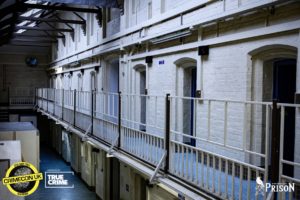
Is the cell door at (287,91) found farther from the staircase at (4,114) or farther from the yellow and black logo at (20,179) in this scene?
the staircase at (4,114)

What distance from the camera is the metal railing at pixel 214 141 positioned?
3.56 meters

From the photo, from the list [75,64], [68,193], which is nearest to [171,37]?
Answer: [68,193]

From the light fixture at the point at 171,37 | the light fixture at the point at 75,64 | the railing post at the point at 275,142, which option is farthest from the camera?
the light fixture at the point at 75,64

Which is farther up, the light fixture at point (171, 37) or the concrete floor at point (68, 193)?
the light fixture at point (171, 37)

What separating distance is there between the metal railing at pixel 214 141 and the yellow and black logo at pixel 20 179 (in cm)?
213

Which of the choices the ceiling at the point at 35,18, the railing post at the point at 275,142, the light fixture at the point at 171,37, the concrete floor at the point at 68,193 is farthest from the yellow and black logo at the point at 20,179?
the concrete floor at the point at 68,193

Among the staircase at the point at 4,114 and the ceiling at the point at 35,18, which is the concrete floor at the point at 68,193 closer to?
the ceiling at the point at 35,18

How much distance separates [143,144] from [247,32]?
2.97 metres

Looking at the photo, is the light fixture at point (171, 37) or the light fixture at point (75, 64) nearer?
the light fixture at point (171, 37)

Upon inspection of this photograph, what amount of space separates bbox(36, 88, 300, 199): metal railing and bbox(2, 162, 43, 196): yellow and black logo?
2132mm

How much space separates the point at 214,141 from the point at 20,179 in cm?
345

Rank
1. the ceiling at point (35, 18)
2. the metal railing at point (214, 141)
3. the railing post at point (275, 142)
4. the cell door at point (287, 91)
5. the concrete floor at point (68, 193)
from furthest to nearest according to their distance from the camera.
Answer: the concrete floor at point (68, 193) < the ceiling at point (35, 18) < the cell door at point (287, 91) < the metal railing at point (214, 141) < the railing post at point (275, 142)

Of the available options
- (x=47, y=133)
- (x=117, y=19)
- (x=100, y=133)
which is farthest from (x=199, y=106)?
(x=47, y=133)

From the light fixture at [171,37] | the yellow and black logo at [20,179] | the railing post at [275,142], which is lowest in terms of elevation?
the yellow and black logo at [20,179]
